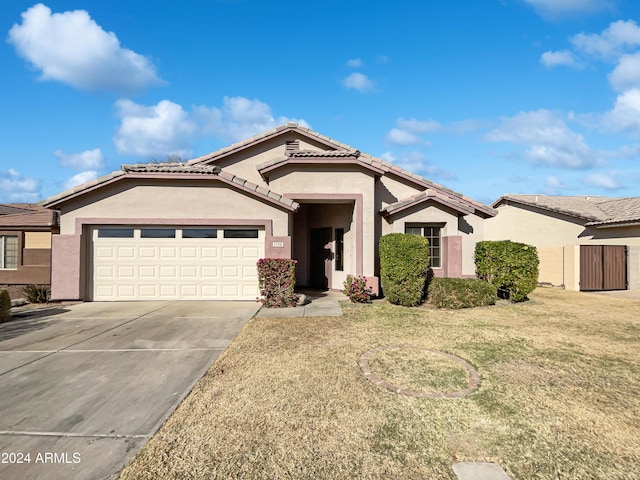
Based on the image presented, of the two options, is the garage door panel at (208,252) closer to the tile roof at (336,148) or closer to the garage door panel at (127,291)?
the garage door panel at (127,291)

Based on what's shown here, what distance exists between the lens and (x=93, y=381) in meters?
4.93

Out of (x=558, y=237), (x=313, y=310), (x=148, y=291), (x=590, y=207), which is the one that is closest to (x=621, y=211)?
(x=590, y=207)

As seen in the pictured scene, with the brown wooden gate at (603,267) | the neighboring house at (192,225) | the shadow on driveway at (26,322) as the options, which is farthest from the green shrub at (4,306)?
the brown wooden gate at (603,267)

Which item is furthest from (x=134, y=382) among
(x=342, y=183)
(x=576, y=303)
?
(x=576, y=303)

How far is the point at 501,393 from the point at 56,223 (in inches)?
643

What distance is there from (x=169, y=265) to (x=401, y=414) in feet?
31.4

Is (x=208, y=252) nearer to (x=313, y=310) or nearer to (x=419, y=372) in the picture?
(x=313, y=310)

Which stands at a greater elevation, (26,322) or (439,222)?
(439,222)

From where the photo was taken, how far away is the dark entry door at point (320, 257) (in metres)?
14.2

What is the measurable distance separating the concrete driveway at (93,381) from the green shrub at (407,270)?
16.4 ft

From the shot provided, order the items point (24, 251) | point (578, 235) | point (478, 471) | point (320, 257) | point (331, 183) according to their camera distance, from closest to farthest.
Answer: point (478, 471)
point (331, 183)
point (24, 251)
point (320, 257)
point (578, 235)

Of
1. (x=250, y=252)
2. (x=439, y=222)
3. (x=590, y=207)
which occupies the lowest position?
(x=250, y=252)

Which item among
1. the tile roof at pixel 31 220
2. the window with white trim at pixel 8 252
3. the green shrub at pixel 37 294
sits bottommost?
the green shrub at pixel 37 294

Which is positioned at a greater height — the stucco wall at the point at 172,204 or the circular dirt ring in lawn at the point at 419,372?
the stucco wall at the point at 172,204
